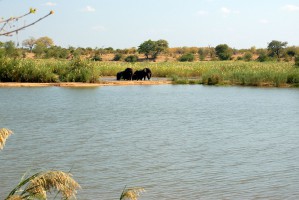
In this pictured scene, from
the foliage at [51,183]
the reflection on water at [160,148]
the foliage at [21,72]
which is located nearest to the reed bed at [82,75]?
the foliage at [21,72]

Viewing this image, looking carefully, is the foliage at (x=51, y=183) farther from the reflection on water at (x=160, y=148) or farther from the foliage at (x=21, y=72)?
the foliage at (x=21, y=72)

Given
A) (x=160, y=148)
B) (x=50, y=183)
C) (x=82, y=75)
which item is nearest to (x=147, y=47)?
(x=82, y=75)

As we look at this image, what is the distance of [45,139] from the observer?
11766 mm

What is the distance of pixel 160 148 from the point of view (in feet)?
35.4

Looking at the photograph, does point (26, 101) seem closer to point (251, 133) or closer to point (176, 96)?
point (176, 96)

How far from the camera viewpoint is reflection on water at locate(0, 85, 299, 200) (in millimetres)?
7727

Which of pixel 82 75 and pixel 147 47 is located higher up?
pixel 147 47

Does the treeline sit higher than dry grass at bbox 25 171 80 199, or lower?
higher

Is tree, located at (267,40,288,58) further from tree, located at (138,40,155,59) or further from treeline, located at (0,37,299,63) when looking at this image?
tree, located at (138,40,155,59)

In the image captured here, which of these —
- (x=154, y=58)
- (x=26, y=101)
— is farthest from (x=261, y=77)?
(x=154, y=58)

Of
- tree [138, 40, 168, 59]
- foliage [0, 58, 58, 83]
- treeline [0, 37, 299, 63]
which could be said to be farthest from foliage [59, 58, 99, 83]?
tree [138, 40, 168, 59]

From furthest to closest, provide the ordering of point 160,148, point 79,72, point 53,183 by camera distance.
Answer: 1. point 79,72
2. point 160,148
3. point 53,183

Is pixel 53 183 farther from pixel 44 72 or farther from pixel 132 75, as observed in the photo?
pixel 132 75

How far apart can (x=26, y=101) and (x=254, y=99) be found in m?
9.77
